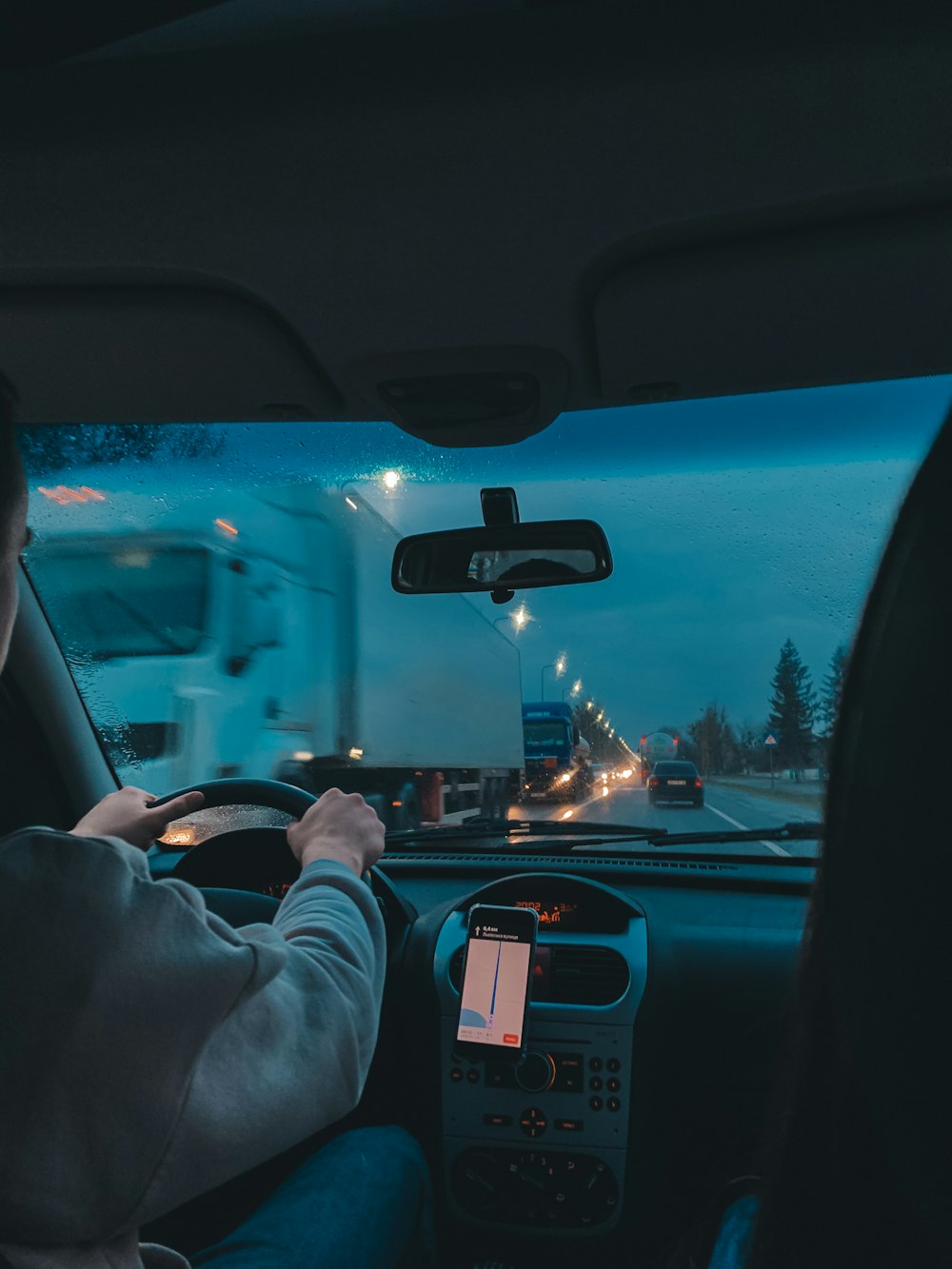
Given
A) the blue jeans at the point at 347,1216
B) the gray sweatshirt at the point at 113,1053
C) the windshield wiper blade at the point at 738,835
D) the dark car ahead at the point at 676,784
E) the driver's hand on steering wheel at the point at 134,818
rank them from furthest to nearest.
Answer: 1. the dark car ahead at the point at 676,784
2. the windshield wiper blade at the point at 738,835
3. the driver's hand on steering wheel at the point at 134,818
4. the blue jeans at the point at 347,1216
5. the gray sweatshirt at the point at 113,1053

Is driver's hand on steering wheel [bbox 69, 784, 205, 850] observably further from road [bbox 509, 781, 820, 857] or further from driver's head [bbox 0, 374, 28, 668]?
road [bbox 509, 781, 820, 857]

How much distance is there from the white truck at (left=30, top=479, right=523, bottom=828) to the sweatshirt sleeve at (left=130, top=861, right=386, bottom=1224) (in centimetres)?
249

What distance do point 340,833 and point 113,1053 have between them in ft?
3.24

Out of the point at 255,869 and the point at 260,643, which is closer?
the point at 255,869

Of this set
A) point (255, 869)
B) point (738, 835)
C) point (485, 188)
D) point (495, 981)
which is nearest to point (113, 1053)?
point (485, 188)

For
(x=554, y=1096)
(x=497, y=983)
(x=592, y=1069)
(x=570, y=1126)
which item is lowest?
(x=570, y=1126)

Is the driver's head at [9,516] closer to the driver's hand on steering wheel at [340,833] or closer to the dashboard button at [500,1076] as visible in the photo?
the driver's hand on steering wheel at [340,833]

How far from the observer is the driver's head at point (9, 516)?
1594 millimetres

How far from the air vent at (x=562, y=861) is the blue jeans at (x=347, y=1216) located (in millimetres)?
1173

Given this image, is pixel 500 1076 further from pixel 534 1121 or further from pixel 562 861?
pixel 562 861

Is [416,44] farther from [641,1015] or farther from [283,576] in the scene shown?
[283,576]

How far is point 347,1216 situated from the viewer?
2.61 m

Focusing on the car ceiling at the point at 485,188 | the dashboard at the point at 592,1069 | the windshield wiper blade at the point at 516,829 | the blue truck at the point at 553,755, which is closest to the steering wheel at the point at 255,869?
the dashboard at the point at 592,1069

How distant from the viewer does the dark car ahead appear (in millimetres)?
6766
